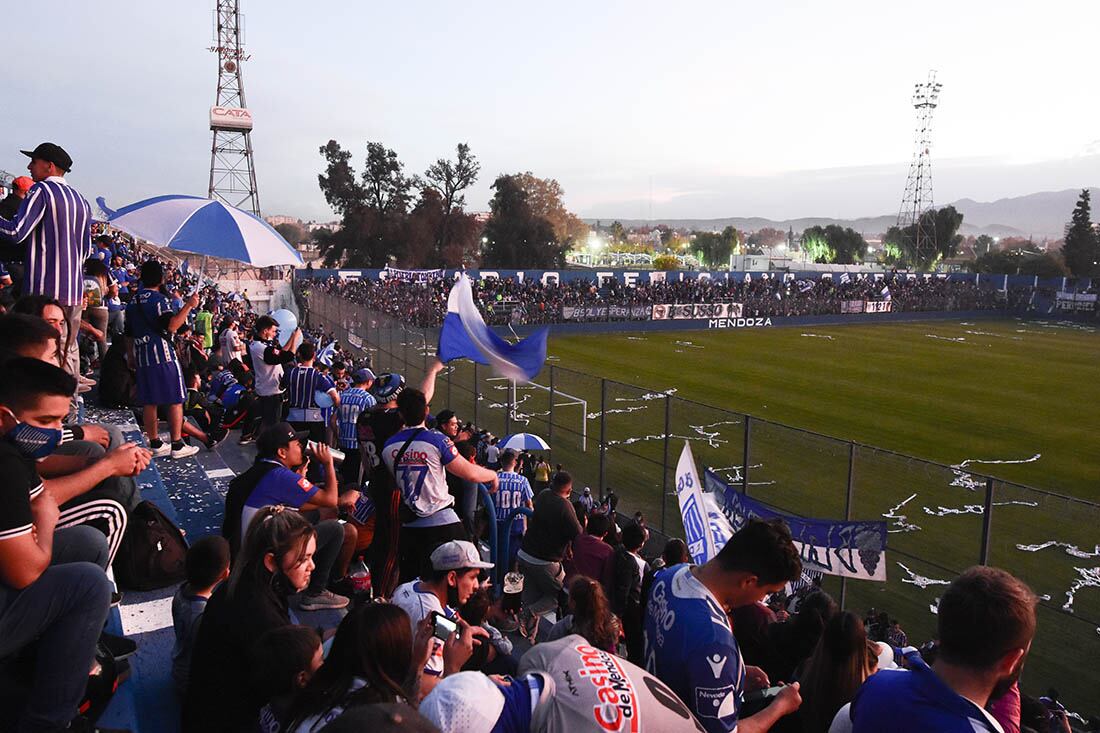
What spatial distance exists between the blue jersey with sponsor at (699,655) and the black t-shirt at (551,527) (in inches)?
134

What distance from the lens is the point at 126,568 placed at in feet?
15.3

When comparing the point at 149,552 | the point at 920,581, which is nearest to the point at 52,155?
the point at 149,552

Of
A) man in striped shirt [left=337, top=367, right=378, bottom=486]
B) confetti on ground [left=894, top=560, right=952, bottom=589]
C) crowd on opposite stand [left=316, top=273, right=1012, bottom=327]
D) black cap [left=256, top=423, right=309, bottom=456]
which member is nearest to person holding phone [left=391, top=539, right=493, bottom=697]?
black cap [left=256, top=423, right=309, bottom=456]

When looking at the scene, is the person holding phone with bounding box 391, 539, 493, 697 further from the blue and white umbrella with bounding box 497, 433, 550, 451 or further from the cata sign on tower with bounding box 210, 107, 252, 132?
the cata sign on tower with bounding box 210, 107, 252, 132

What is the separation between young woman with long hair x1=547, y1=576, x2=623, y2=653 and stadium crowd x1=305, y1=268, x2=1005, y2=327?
3439 centimetres

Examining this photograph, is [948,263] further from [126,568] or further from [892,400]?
[126,568]

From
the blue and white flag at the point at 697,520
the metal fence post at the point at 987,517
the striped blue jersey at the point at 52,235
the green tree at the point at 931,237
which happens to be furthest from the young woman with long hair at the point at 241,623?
the green tree at the point at 931,237

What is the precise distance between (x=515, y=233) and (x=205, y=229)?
7375 cm

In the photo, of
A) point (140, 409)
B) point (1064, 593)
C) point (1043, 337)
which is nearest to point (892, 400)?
point (1064, 593)

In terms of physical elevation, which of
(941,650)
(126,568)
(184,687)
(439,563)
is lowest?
(184,687)

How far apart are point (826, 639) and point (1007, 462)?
59.2 ft

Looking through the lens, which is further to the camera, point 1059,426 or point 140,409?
point 1059,426

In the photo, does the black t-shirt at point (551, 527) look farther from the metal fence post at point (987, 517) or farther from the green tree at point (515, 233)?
the green tree at point (515, 233)

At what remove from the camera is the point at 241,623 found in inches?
127
